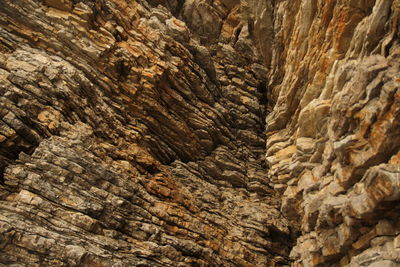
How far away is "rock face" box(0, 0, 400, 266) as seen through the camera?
13383 millimetres

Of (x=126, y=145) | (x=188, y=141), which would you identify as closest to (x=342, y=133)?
(x=188, y=141)

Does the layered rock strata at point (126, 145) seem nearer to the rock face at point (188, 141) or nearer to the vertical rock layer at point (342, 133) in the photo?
the rock face at point (188, 141)

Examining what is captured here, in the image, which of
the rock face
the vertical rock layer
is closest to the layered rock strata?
the rock face

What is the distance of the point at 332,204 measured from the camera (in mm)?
14469

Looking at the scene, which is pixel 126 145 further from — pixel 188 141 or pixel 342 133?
pixel 342 133

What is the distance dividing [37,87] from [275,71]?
20443 millimetres

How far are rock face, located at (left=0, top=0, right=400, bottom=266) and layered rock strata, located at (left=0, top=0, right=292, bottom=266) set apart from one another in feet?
0.31

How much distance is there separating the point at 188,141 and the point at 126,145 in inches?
236

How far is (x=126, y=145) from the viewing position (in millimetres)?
22156

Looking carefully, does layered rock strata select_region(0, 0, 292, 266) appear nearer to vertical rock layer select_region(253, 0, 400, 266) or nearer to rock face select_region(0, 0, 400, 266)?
rock face select_region(0, 0, 400, 266)

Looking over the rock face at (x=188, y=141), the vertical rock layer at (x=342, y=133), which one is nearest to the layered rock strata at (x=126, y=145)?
the rock face at (x=188, y=141)

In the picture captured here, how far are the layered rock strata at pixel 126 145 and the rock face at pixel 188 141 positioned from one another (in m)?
0.09

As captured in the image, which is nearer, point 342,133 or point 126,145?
point 342,133

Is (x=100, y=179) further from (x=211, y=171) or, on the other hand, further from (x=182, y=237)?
(x=211, y=171)
